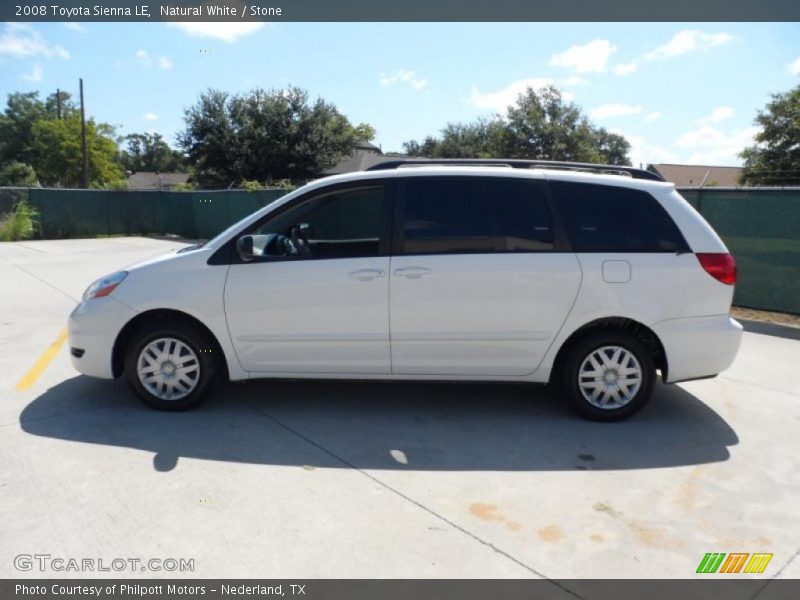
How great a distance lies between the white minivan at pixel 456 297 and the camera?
4.44 meters

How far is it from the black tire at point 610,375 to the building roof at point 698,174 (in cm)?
5348

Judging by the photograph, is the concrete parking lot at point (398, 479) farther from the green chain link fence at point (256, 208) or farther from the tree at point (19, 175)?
the tree at point (19, 175)

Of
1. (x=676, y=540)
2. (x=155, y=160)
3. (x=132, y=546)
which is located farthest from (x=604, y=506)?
(x=155, y=160)

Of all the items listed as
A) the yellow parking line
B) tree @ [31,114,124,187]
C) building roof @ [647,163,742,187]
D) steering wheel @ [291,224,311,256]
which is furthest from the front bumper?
tree @ [31,114,124,187]

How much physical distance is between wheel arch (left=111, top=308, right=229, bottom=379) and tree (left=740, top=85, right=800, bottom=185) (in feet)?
99.4

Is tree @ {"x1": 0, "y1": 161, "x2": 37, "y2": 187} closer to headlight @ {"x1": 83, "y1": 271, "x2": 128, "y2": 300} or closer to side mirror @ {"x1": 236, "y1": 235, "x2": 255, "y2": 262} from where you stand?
headlight @ {"x1": 83, "y1": 271, "x2": 128, "y2": 300}

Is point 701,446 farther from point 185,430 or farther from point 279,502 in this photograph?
point 185,430

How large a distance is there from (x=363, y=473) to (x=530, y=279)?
1.79 m

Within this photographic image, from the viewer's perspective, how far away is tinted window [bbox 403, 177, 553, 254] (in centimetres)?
448

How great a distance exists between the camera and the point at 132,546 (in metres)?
2.99

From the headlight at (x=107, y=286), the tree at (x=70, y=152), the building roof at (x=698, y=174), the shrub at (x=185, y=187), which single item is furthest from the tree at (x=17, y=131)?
the headlight at (x=107, y=286)

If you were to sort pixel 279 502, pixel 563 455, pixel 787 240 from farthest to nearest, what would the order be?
pixel 787 240 → pixel 563 455 → pixel 279 502

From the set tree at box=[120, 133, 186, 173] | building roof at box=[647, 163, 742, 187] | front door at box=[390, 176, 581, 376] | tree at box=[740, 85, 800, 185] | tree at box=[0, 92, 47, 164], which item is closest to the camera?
front door at box=[390, 176, 581, 376]
